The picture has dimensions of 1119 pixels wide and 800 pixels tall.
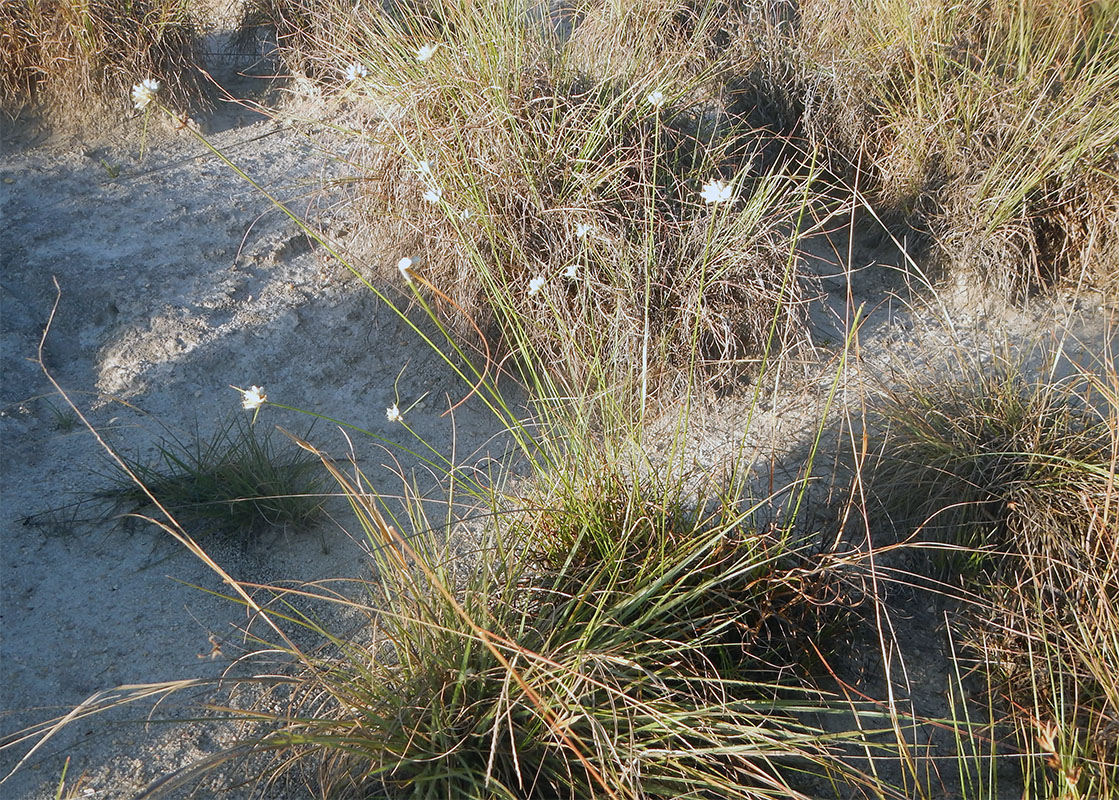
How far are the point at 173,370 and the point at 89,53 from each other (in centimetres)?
175

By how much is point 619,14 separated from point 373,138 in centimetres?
139

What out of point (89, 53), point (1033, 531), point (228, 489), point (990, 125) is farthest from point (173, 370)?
point (990, 125)

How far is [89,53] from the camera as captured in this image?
160 inches

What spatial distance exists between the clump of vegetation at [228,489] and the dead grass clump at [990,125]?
2.68 m

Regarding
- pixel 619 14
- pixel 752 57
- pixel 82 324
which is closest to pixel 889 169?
pixel 752 57

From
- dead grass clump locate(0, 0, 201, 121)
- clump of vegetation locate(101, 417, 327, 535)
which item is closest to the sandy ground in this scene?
clump of vegetation locate(101, 417, 327, 535)

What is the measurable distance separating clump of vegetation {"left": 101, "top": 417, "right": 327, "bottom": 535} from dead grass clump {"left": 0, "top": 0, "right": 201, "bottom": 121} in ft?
7.21

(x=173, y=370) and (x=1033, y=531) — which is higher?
(x=1033, y=531)

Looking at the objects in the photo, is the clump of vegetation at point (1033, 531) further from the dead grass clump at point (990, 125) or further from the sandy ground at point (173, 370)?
the dead grass clump at point (990, 125)

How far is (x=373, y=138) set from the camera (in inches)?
138

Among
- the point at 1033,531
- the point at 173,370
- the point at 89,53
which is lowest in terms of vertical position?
the point at 173,370

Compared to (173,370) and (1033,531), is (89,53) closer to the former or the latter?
(173,370)

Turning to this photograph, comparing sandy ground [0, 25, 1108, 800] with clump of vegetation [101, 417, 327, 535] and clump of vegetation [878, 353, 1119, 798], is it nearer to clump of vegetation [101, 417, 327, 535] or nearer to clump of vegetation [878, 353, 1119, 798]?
clump of vegetation [101, 417, 327, 535]

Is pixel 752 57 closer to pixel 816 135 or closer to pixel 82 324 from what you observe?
pixel 816 135
